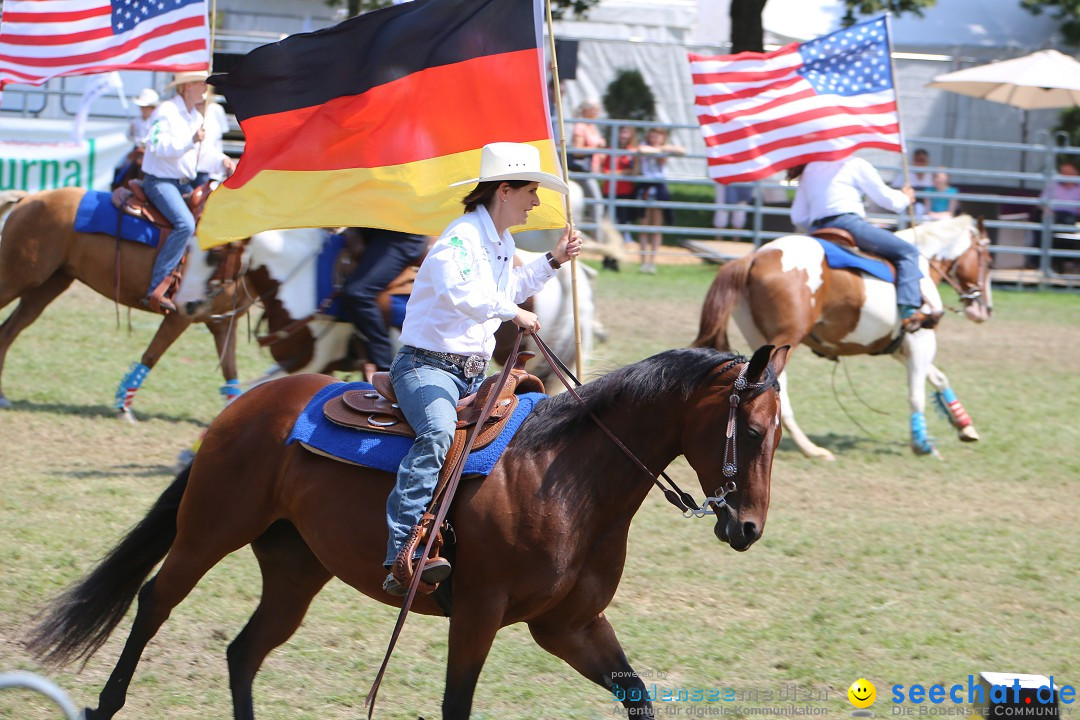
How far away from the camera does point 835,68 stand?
421 inches

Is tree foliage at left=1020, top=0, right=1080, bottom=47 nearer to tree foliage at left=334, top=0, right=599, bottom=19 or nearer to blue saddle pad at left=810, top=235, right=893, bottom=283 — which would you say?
tree foliage at left=334, top=0, right=599, bottom=19

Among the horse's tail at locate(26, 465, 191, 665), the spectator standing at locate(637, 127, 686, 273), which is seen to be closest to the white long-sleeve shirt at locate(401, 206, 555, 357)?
the horse's tail at locate(26, 465, 191, 665)

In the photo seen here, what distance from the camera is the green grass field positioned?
17.5 feet

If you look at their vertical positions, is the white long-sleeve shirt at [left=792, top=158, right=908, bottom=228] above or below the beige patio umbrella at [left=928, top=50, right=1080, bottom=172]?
below

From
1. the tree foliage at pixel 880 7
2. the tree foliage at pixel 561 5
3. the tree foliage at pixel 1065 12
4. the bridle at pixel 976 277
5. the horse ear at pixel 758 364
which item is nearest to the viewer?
the horse ear at pixel 758 364

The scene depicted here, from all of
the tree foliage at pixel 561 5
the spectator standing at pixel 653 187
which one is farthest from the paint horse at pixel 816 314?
the tree foliage at pixel 561 5

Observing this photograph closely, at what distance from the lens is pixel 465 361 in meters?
4.53

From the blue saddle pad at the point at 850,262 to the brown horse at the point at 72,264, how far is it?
4825 mm

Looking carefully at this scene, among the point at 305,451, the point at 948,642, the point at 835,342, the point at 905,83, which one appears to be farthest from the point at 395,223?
the point at 905,83

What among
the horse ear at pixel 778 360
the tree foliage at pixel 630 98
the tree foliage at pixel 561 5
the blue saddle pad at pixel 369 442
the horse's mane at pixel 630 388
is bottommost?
the blue saddle pad at pixel 369 442

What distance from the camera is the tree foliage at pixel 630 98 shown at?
79.9ft

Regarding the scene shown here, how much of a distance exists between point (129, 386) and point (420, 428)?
598cm

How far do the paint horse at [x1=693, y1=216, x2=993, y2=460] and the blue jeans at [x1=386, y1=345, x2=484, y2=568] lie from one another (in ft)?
17.3

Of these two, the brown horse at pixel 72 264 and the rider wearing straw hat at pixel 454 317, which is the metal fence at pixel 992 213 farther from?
the rider wearing straw hat at pixel 454 317
